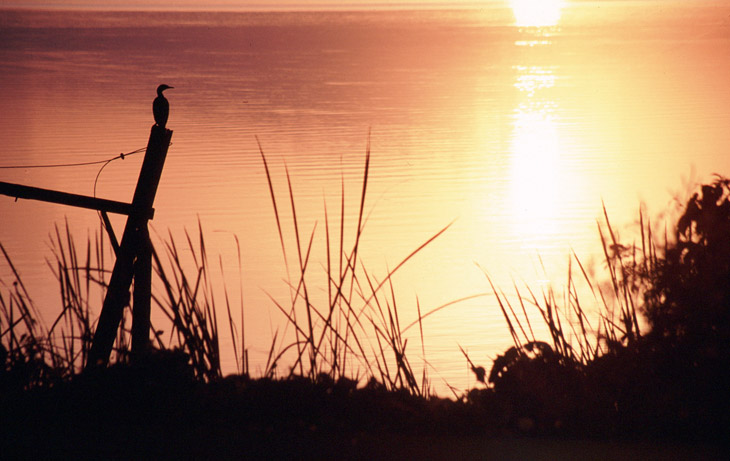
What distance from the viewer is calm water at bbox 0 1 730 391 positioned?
21.6 ft

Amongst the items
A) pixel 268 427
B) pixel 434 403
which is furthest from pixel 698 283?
pixel 268 427

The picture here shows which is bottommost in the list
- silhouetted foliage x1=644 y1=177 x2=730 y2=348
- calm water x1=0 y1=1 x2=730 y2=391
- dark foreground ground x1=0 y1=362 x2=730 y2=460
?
dark foreground ground x1=0 y1=362 x2=730 y2=460

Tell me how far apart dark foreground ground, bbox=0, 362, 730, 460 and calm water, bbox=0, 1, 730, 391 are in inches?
20.4

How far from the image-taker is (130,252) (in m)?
3.07

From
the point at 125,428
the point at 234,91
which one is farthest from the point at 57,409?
the point at 234,91

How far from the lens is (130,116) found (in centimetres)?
1300

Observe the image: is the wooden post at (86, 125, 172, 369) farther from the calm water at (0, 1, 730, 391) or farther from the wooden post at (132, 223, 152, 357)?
the calm water at (0, 1, 730, 391)

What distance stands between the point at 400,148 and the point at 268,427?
8.28 metres

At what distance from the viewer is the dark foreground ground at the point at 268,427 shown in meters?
2.58

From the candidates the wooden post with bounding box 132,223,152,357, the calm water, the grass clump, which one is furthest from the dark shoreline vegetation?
the calm water

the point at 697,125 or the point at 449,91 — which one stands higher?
the point at 449,91

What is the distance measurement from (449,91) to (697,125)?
5.08 m

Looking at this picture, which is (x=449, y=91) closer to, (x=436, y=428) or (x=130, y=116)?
(x=130, y=116)

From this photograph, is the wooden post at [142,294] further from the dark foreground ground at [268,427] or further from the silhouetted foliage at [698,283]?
the silhouetted foliage at [698,283]
